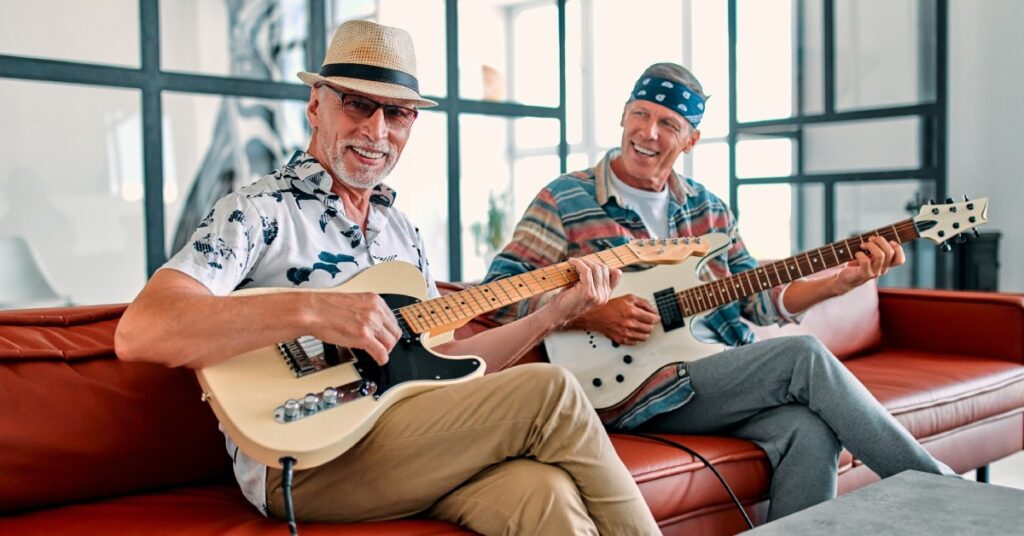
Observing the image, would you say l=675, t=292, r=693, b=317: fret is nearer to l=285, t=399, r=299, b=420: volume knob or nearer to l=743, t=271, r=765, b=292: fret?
l=743, t=271, r=765, b=292: fret

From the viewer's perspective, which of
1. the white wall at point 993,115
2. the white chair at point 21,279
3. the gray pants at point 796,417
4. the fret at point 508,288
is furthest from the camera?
the white wall at point 993,115

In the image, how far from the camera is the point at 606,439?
5.20ft

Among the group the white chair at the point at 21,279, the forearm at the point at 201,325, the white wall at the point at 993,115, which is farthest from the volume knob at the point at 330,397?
the white wall at the point at 993,115

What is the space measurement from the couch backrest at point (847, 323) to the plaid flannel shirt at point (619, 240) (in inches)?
23.7

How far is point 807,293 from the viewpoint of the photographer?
2.38 meters

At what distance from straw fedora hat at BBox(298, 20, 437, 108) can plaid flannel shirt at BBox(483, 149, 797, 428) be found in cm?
→ 55

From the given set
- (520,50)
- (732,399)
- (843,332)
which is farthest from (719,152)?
(732,399)

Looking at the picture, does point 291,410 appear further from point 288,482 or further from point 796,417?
point 796,417

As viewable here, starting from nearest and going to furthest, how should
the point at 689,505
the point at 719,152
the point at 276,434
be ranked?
the point at 276,434, the point at 689,505, the point at 719,152

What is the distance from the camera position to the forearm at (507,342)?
1.96 m

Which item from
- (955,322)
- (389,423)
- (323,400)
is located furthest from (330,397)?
(955,322)

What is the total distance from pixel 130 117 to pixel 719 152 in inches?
221

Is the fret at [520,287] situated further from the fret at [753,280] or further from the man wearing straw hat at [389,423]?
the fret at [753,280]

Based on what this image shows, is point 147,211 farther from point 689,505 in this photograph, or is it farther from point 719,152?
point 719,152
